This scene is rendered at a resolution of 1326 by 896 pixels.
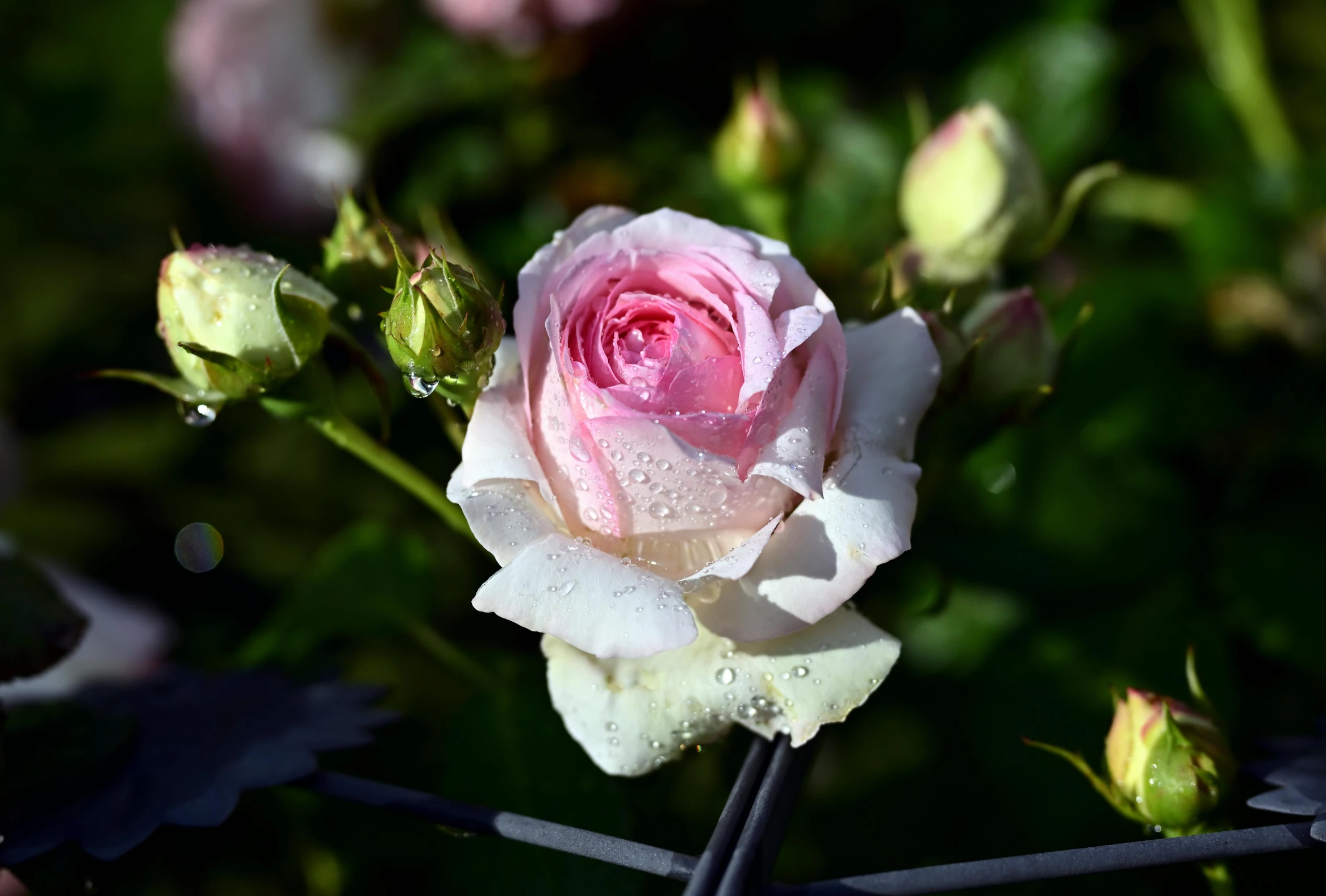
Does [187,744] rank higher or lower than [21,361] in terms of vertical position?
higher

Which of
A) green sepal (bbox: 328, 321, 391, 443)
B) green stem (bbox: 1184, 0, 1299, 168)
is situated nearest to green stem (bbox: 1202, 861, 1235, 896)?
green sepal (bbox: 328, 321, 391, 443)

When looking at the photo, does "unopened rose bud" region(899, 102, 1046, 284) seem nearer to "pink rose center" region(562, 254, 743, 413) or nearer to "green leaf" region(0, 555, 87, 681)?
"pink rose center" region(562, 254, 743, 413)

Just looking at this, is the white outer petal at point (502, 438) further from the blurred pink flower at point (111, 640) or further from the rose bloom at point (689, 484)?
the blurred pink flower at point (111, 640)

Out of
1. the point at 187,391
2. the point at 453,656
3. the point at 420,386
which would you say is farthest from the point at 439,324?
the point at 453,656

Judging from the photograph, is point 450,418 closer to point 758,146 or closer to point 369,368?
point 369,368

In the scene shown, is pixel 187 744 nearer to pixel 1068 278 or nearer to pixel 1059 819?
pixel 1059 819

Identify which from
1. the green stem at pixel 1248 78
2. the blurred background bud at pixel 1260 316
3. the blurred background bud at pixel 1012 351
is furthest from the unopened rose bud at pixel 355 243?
the green stem at pixel 1248 78

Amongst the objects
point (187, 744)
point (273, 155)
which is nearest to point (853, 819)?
point (187, 744)
